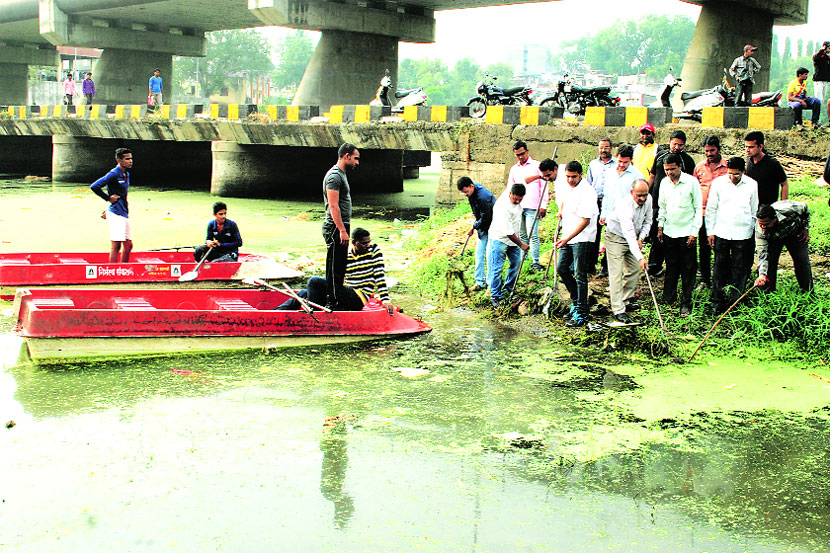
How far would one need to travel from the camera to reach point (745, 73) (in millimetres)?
13258

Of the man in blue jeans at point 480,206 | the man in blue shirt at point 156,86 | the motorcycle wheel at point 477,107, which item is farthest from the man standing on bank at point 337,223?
the man in blue shirt at point 156,86

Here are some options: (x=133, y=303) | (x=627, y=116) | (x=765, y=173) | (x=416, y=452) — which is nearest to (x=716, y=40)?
(x=627, y=116)

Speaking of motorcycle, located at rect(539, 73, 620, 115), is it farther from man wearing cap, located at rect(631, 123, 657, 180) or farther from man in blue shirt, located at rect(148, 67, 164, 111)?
man in blue shirt, located at rect(148, 67, 164, 111)

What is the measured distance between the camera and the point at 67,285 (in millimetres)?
9406

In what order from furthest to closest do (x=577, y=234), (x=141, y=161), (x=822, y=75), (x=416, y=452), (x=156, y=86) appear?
(x=156, y=86) < (x=141, y=161) < (x=822, y=75) < (x=577, y=234) < (x=416, y=452)

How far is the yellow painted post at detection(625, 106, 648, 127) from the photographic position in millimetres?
12211

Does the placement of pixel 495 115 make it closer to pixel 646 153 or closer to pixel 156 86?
pixel 646 153

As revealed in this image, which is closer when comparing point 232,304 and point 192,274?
point 232,304

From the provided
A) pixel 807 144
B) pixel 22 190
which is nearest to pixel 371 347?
pixel 807 144

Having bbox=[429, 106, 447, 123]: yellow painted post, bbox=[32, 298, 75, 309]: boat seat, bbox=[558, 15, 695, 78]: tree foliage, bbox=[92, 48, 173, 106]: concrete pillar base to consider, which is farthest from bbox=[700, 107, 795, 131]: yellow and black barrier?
bbox=[558, 15, 695, 78]: tree foliage

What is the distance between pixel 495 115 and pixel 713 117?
404 centimetres

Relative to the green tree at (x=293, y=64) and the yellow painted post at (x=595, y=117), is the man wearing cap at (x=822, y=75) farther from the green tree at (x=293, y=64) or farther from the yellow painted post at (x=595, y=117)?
the green tree at (x=293, y=64)

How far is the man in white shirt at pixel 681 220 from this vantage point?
7.61m

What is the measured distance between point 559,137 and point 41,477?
1013cm
